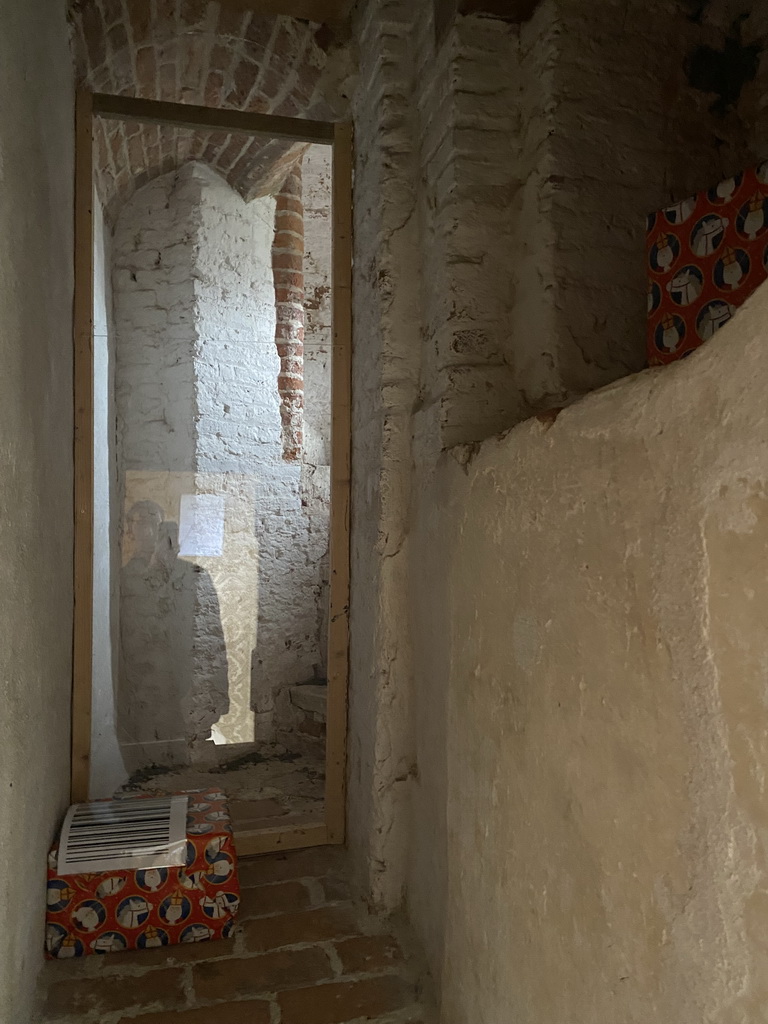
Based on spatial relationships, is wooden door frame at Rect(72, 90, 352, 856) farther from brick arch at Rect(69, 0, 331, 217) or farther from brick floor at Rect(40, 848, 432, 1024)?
brick floor at Rect(40, 848, 432, 1024)

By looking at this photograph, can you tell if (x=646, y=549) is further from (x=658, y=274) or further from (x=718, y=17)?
(x=718, y=17)

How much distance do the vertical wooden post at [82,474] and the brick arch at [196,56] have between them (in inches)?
7.4

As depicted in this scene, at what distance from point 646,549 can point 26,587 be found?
1188 millimetres

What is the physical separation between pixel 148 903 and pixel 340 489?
118cm

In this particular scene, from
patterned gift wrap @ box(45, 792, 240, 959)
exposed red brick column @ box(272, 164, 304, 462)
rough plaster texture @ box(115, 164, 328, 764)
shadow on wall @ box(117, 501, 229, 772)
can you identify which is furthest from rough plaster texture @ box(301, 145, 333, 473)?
patterned gift wrap @ box(45, 792, 240, 959)

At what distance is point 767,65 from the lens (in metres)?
1.83

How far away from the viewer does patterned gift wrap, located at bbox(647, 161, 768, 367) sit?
1271 millimetres

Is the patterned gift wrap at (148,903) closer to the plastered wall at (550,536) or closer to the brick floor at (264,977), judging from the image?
the brick floor at (264,977)

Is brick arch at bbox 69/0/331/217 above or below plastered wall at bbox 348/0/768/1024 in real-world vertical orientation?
above

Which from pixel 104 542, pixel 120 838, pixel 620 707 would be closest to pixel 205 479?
pixel 104 542

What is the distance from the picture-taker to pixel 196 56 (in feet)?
7.84

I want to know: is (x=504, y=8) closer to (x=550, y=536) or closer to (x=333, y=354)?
(x=333, y=354)

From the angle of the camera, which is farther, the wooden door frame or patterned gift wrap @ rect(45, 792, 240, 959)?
the wooden door frame

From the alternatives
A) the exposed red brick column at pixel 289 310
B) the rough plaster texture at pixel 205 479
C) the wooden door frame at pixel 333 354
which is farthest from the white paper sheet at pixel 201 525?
the wooden door frame at pixel 333 354
